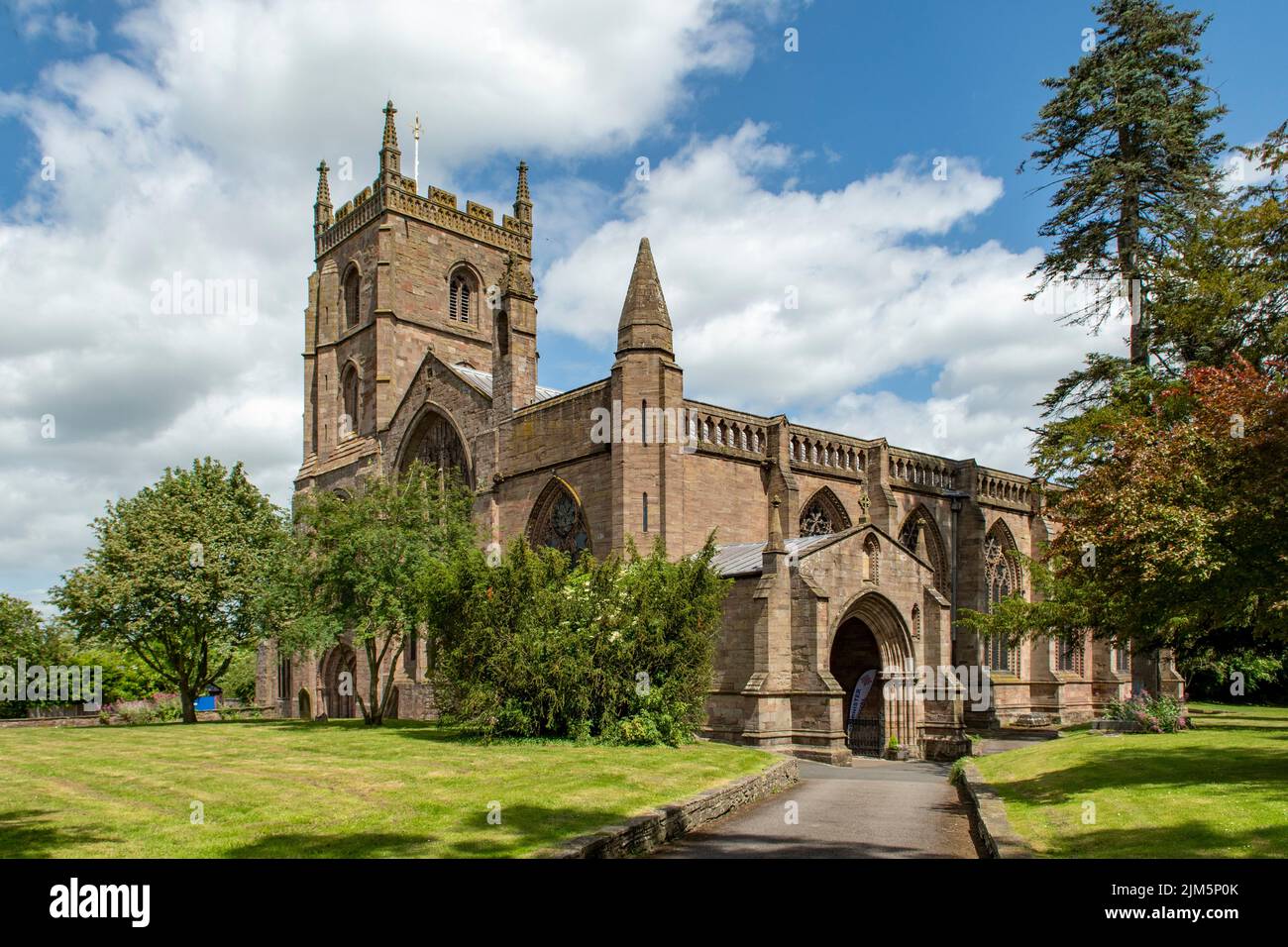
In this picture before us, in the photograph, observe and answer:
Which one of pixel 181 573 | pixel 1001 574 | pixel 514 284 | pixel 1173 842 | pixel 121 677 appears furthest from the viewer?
pixel 121 677

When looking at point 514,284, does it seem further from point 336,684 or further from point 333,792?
point 333,792

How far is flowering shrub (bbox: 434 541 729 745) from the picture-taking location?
1873cm

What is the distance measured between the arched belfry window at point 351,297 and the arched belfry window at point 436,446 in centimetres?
1110

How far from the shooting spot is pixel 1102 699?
129ft

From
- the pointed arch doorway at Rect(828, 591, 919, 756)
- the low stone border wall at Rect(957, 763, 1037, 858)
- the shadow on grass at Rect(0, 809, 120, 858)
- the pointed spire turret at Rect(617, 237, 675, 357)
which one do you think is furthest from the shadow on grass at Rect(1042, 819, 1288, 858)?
the pointed spire turret at Rect(617, 237, 675, 357)

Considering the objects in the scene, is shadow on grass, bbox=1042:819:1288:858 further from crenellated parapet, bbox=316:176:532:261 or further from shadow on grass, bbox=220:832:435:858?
crenellated parapet, bbox=316:176:532:261

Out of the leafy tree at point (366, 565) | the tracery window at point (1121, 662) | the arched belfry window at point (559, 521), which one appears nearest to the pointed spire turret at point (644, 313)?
the arched belfry window at point (559, 521)

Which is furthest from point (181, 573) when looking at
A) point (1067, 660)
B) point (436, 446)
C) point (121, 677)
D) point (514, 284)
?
point (1067, 660)

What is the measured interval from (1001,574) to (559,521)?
19485 mm

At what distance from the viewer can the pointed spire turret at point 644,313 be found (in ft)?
87.8

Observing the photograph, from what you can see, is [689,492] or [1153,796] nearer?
[1153,796]

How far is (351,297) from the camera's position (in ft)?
153
